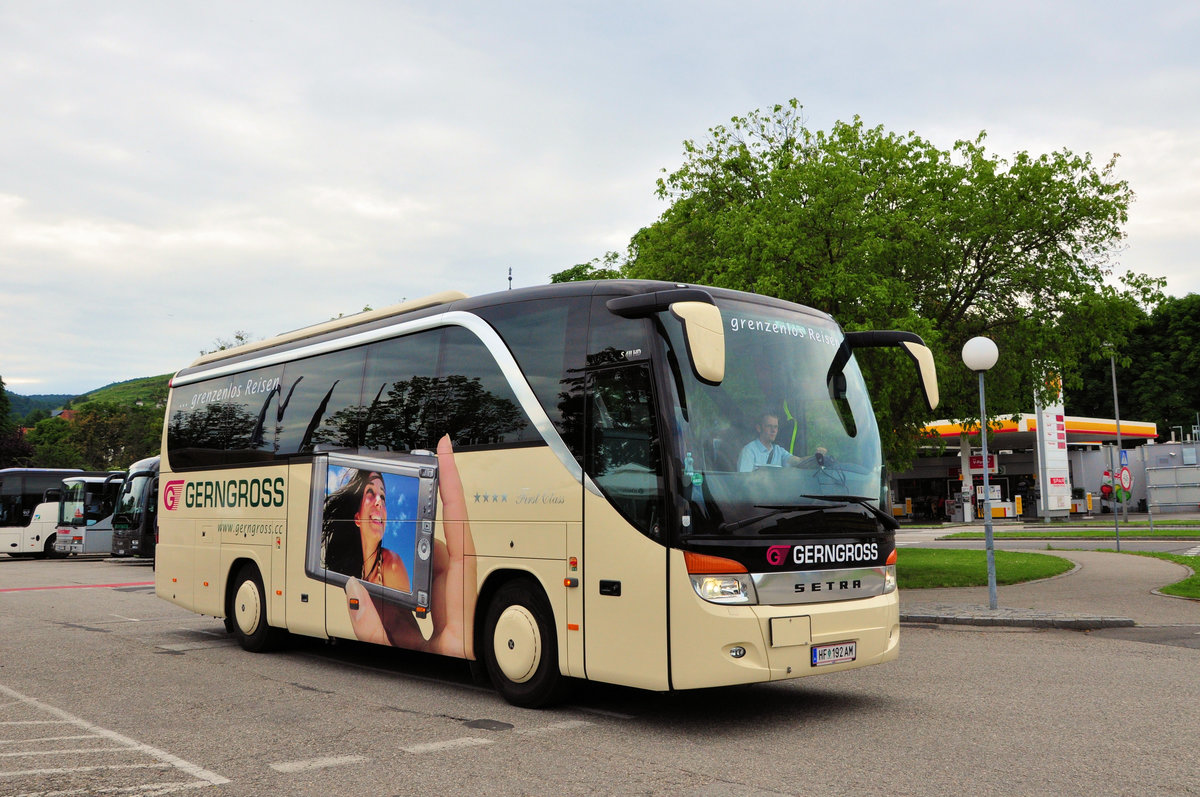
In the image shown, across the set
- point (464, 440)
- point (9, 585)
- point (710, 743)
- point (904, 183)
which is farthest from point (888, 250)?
point (9, 585)

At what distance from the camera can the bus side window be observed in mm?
7129

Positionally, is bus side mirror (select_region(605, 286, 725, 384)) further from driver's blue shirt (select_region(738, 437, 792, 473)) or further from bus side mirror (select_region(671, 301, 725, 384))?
driver's blue shirt (select_region(738, 437, 792, 473))

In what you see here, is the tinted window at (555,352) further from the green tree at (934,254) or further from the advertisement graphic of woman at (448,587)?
the green tree at (934,254)

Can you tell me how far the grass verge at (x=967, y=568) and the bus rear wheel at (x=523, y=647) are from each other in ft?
37.7

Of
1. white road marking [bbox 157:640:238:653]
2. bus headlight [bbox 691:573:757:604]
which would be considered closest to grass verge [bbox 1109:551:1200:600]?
bus headlight [bbox 691:573:757:604]

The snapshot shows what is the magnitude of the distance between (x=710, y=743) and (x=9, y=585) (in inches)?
857

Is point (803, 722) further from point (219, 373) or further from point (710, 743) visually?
point (219, 373)

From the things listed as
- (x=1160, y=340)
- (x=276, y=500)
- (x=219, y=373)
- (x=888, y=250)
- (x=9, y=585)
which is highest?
(x=1160, y=340)

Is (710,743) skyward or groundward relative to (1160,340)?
groundward

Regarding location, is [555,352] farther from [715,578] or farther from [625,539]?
[715,578]

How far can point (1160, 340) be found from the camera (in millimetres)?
77500

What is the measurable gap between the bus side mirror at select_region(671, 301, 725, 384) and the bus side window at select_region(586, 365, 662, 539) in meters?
0.94

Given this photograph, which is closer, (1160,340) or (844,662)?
(844,662)

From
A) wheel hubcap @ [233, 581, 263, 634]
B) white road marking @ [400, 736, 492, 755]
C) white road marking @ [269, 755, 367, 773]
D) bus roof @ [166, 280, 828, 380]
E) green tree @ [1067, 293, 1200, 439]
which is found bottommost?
white road marking @ [400, 736, 492, 755]
